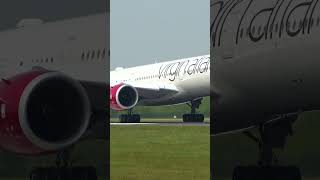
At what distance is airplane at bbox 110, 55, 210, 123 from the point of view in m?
43.0

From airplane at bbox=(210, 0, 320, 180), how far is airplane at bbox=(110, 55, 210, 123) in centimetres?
3220

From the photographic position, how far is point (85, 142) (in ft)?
29.8

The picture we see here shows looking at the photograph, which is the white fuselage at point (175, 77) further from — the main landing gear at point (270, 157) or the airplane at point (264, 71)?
the airplane at point (264, 71)

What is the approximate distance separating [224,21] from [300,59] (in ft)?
5.18

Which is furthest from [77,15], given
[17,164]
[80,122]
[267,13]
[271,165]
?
[17,164]

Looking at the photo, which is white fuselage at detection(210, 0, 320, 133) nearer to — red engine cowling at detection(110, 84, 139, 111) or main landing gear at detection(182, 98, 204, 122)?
red engine cowling at detection(110, 84, 139, 111)

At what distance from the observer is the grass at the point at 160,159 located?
14.5m

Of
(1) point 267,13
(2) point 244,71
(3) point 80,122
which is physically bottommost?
(3) point 80,122

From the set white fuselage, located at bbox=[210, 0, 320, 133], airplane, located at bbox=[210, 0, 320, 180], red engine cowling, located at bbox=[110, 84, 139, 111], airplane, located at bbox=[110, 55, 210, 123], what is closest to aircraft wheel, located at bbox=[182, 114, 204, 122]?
airplane, located at bbox=[110, 55, 210, 123]

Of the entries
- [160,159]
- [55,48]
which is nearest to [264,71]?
[55,48]

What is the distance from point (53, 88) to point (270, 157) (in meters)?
3.41

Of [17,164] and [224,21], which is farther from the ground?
[224,21]

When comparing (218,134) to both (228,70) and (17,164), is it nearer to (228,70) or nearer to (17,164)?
(228,70)

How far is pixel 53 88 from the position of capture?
28.8 feet
